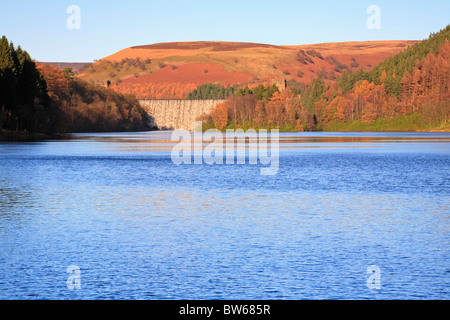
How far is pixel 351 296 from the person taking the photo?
548 inches

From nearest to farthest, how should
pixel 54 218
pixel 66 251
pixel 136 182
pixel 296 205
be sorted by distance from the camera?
pixel 66 251 < pixel 54 218 < pixel 296 205 < pixel 136 182

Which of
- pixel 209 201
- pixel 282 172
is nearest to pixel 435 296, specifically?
pixel 209 201

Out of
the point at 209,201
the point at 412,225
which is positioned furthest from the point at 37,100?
the point at 412,225

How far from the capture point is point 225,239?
20266 millimetres

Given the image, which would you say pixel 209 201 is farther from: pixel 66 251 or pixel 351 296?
pixel 351 296

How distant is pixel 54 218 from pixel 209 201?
26.4 ft

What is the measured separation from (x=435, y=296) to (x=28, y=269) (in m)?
9.65

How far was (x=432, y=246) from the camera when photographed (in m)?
19.0

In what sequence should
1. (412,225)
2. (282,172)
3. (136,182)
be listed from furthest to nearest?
(282,172)
(136,182)
(412,225)

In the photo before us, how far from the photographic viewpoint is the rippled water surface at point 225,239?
576 inches

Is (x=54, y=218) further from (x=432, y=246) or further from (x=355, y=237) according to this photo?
→ (x=432, y=246)

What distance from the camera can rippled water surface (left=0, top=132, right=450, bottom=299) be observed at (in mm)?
14641

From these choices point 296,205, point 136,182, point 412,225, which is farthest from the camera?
point 136,182
